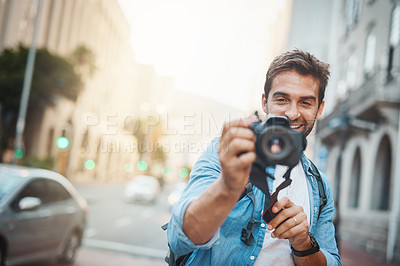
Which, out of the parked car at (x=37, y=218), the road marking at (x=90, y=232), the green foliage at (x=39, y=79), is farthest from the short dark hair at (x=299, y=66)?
the green foliage at (x=39, y=79)

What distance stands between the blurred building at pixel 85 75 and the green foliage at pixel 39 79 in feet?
5.58

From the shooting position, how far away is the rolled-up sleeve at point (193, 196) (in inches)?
51.4

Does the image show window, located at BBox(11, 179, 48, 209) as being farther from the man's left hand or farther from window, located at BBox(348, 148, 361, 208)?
window, located at BBox(348, 148, 361, 208)

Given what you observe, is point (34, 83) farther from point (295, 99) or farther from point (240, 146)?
point (240, 146)

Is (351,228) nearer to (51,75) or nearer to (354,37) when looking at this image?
(354,37)

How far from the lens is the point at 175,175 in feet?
650

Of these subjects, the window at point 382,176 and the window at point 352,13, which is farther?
the window at point 352,13

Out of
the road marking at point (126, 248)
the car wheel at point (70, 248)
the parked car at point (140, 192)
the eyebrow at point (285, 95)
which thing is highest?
the eyebrow at point (285, 95)

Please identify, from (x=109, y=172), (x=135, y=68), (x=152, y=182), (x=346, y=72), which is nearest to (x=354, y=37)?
(x=346, y=72)

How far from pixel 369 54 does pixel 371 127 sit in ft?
11.9

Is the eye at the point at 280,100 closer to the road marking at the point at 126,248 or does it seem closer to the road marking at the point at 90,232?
the road marking at the point at 126,248

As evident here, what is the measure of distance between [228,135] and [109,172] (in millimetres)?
59455

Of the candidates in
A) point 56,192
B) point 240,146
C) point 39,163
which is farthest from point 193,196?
point 39,163

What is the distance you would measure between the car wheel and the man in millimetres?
6539
